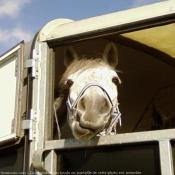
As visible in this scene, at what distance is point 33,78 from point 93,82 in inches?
13.7

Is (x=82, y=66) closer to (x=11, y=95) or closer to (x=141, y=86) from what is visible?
(x=11, y=95)

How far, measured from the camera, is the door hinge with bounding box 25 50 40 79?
196 centimetres

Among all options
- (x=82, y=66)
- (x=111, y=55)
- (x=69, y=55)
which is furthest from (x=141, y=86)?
(x=82, y=66)

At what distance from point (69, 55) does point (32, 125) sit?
790mm

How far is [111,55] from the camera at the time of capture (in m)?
2.47

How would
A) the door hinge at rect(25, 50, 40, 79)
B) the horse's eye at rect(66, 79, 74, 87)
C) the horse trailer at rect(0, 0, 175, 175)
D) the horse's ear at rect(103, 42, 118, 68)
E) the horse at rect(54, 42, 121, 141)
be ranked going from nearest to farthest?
1. the horse trailer at rect(0, 0, 175, 175)
2. the horse at rect(54, 42, 121, 141)
3. the door hinge at rect(25, 50, 40, 79)
4. the horse's eye at rect(66, 79, 74, 87)
5. the horse's ear at rect(103, 42, 118, 68)

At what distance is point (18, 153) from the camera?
1.92m

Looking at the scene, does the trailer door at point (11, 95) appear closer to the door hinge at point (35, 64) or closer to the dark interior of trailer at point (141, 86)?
the door hinge at point (35, 64)

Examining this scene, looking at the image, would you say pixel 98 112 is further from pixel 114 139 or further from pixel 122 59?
pixel 122 59

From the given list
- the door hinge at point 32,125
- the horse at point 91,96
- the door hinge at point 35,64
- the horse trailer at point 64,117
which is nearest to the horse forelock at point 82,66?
the horse at point 91,96

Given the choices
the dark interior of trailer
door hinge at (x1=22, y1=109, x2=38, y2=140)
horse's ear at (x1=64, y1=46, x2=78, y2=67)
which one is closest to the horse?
horse's ear at (x1=64, y1=46, x2=78, y2=67)

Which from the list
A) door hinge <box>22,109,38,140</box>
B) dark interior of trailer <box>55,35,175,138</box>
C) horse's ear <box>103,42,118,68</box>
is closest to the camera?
door hinge <box>22,109,38,140</box>

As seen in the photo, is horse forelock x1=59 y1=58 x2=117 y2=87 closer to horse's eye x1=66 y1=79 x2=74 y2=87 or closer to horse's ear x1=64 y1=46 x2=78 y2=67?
horse's eye x1=66 y1=79 x2=74 y2=87

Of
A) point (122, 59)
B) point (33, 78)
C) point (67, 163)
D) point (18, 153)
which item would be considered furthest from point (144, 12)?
point (122, 59)
